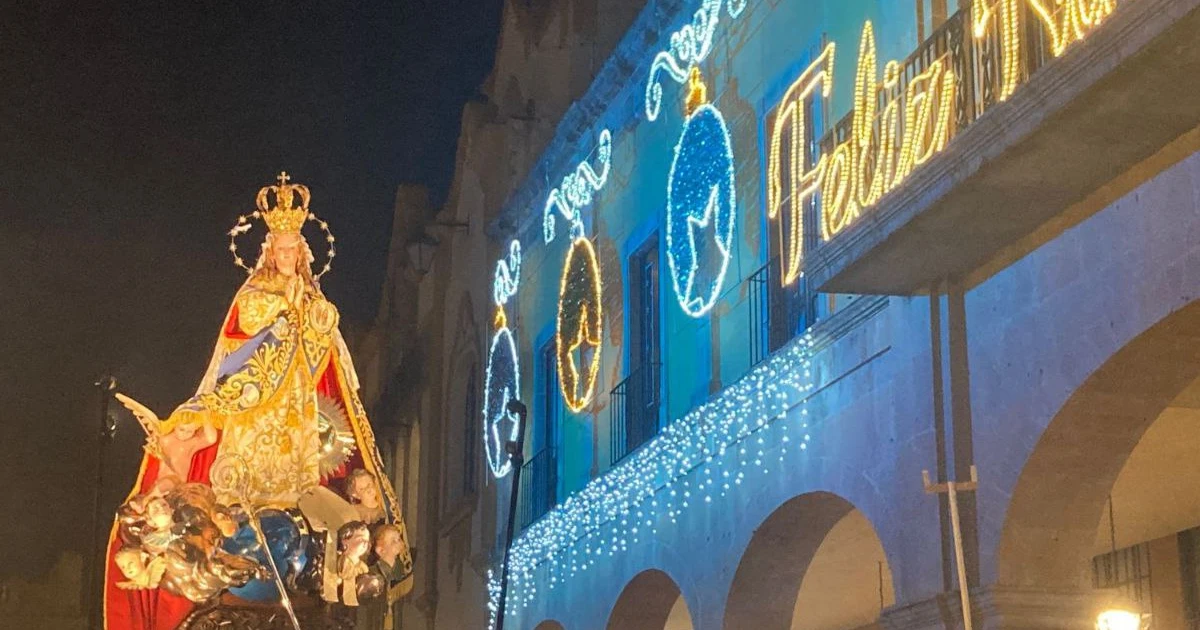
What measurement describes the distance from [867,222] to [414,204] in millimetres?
27674

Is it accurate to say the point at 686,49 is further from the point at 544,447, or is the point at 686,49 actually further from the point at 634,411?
the point at 544,447

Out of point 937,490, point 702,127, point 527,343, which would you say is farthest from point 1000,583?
point 527,343

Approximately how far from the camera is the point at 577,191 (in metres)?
21.2

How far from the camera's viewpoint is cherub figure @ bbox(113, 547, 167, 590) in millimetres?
14258

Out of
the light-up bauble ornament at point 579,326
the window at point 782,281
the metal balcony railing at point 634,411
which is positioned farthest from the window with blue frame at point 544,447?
the window at point 782,281

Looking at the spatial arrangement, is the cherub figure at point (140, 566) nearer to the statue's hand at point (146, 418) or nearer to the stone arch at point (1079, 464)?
the statue's hand at point (146, 418)

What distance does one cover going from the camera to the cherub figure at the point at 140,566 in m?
14.3

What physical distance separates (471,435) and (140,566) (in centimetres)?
1382

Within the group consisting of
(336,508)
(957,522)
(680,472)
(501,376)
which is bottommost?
(957,522)

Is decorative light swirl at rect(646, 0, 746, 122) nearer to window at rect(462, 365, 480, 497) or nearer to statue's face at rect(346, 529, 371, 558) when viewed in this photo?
statue's face at rect(346, 529, 371, 558)

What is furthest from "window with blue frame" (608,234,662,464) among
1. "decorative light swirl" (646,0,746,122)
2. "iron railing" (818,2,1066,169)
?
"iron railing" (818,2,1066,169)

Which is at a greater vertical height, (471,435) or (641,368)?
(471,435)

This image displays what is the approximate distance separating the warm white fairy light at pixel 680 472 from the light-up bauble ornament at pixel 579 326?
4.50 ft

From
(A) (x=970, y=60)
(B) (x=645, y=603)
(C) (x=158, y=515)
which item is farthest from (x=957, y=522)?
(B) (x=645, y=603)
